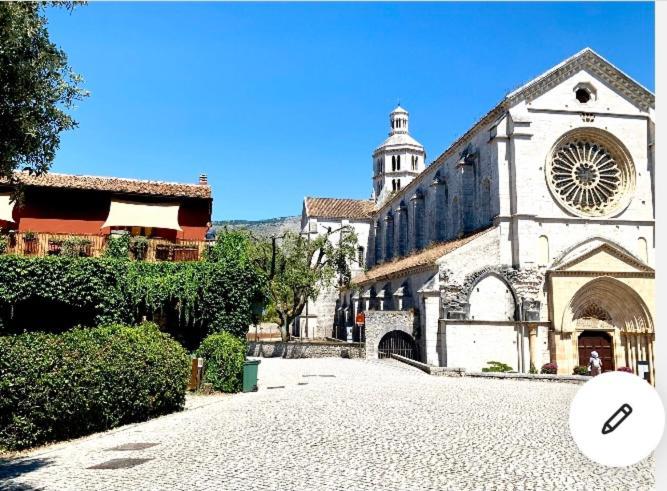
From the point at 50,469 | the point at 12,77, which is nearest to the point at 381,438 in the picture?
the point at 50,469

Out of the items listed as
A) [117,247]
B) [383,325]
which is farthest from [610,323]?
[117,247]

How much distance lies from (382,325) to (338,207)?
110ft

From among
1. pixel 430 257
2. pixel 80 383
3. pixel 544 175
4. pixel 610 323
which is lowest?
pixel 80 383

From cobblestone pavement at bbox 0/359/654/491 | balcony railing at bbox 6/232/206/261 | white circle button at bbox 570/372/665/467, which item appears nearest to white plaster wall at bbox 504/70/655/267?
cobblestone pavement at bbox 0/359/654/491

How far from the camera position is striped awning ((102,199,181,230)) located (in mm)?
23062

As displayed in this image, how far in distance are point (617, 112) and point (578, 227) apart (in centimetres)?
741

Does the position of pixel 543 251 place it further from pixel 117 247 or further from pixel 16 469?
pixel 16 469

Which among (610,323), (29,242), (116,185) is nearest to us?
(29,242)

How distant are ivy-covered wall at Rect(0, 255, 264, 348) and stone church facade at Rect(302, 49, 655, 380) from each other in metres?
13.0

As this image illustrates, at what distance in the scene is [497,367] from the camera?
28859 millimetres

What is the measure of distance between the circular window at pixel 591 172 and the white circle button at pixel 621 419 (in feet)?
104

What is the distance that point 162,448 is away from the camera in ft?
35.2

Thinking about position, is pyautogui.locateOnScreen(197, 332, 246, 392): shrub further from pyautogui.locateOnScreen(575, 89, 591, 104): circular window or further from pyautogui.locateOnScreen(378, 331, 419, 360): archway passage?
pyautogui.locateOnScreen(575, 89, 591, 104): circular window

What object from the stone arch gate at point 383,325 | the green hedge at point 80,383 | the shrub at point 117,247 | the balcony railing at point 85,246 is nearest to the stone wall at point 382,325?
the stone arch gate at point 383,325
